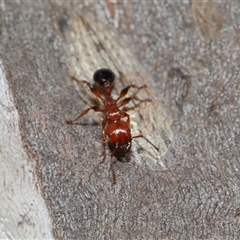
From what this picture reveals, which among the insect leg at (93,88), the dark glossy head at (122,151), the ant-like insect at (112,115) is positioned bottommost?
the dark glossy head at (122,151)

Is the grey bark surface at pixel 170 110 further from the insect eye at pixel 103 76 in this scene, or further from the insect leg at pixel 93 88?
the insect eye at pixel 103 76

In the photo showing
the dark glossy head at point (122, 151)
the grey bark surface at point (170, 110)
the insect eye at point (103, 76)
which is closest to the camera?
the grey bark surface at point (170, 110)

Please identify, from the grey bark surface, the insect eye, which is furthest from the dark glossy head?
the insect eye

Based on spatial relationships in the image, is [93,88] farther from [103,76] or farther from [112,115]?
[112,115]

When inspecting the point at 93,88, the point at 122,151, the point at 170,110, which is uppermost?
the point at 93,88

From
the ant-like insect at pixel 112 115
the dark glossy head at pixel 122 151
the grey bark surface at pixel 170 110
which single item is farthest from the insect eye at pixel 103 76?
the dark glossy head at pixel 122 151

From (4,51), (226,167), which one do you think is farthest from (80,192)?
(4,51)

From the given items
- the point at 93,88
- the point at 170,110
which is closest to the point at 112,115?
the point at 93,88
